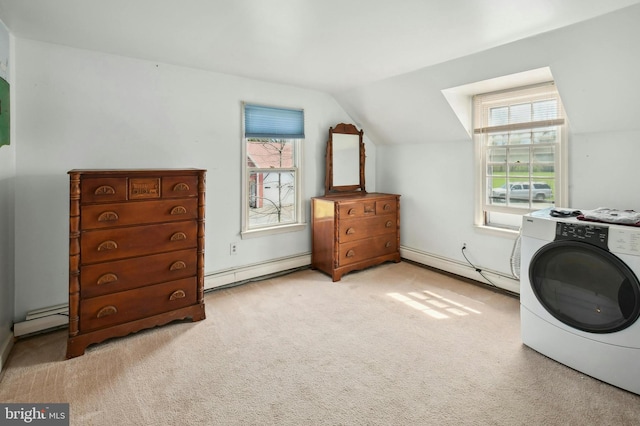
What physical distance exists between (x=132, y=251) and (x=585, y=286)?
300 centimetres

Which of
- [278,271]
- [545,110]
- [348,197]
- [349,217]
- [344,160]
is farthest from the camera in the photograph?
[344,160]

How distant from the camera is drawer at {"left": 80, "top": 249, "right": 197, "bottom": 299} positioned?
7.47 ft

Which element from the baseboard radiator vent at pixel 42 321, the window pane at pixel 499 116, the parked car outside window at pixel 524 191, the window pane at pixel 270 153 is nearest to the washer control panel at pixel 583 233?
the parked car outside window at pixel 524 191

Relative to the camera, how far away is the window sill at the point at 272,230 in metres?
3.62

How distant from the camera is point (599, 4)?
1.86 m

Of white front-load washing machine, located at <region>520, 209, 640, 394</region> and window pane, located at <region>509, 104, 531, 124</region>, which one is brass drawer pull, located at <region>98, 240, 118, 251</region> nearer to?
white front-load washing machine, located at <region>520, 209, 640, 394</region>

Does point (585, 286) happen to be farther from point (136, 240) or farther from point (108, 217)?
point (108, 217)

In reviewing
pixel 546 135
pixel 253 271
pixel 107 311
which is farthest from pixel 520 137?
pixel 107 311

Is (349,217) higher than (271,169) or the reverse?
the reverse

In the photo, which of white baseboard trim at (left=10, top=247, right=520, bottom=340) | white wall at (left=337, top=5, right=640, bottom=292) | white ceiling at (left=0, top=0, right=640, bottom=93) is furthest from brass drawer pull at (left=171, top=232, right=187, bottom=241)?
white wall at (left=337, top=5, right=640, bottom=292)

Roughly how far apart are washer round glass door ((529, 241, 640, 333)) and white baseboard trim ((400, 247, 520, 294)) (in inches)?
45.0

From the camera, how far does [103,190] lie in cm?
227

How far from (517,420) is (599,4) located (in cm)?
228

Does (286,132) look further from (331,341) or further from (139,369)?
(139,369)
